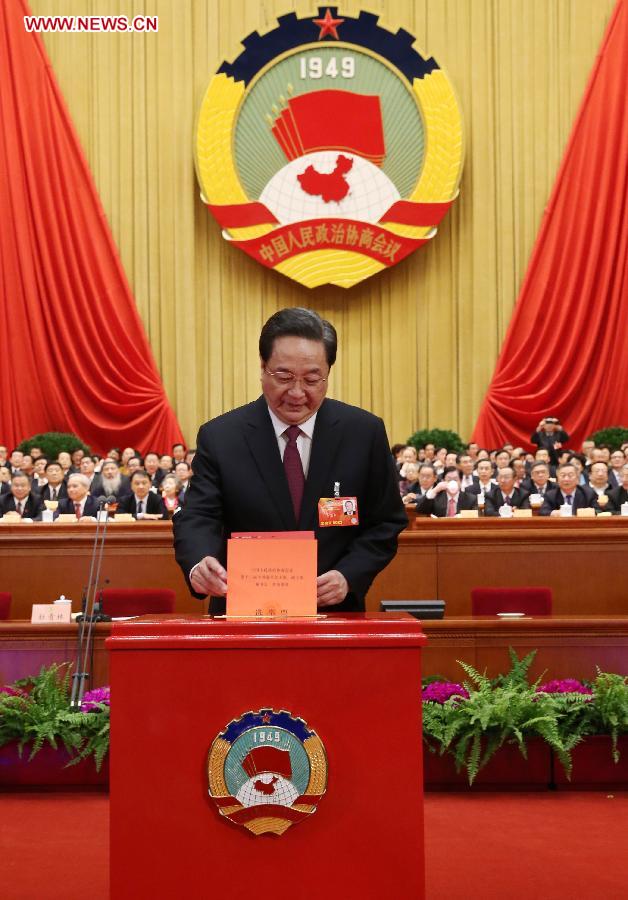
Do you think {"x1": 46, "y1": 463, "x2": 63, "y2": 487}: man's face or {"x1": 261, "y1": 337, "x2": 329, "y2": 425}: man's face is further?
{"x1": 46, "y1": 463, "x2": 63, "y2": 487}: man's face

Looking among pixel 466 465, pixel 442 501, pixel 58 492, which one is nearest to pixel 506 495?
pixel 466 465

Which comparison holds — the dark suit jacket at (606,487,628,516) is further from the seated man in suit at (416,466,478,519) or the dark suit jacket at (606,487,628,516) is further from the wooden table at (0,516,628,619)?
the wooden table at (0,516,628,619)

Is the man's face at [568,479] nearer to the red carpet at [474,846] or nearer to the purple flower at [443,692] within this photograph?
the purple flower at [443,692]

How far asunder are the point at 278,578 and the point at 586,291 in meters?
11.5

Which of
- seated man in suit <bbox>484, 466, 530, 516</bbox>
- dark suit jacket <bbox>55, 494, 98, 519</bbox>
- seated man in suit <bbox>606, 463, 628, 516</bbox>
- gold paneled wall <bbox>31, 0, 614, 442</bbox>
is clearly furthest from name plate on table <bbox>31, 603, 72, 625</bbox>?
gold paneled wall <bbox>31, 0, 614, 442</bbox>

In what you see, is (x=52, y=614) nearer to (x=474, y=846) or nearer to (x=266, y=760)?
(x=474, y=846)

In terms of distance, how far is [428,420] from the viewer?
1326 cm

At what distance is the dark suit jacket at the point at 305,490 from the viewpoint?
2.21 metres

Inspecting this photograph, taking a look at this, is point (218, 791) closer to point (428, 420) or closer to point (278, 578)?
point (278, 578)

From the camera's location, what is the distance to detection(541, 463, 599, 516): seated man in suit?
27.5 feet

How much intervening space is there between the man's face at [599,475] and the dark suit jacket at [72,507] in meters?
3.89

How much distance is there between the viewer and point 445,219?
43.4 ft

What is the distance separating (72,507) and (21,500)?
557 millimetres

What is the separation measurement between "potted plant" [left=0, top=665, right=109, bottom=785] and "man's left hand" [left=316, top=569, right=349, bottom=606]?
6.93 ft
